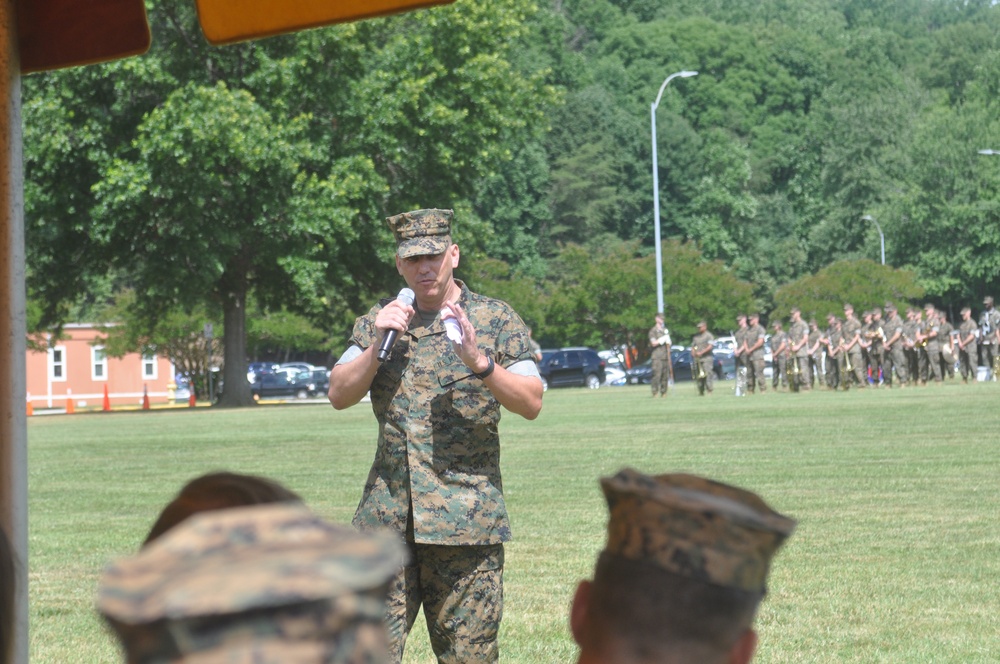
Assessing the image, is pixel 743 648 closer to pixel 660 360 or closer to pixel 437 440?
pixel 437 440

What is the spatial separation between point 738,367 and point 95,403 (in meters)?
43.3

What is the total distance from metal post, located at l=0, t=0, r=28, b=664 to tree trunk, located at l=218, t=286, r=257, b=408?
4822cm

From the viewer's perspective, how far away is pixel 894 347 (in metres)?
49.4

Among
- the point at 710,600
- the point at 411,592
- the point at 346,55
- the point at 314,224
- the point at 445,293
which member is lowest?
the point at 411,592

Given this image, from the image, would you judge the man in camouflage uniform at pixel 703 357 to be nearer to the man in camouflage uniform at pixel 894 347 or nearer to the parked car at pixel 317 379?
the man in camouflage uniform at pixel 894 347

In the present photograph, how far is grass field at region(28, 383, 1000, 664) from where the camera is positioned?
351 inches

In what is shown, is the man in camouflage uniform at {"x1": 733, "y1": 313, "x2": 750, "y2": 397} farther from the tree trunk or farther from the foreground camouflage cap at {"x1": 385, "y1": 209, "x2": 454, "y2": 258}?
the foreground camouflage cap at {"x1": 385, "y1": 209, "x2": 454, "y2": 258}

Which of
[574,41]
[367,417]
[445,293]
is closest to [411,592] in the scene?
[445,293]

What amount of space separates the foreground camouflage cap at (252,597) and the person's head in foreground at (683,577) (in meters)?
0.58

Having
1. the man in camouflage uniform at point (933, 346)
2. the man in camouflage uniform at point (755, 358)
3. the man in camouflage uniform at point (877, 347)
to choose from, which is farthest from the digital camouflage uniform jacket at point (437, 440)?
the man in camouflage uniform at point (877, 347)

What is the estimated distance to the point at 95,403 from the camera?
3137 inches

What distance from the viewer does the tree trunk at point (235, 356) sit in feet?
169

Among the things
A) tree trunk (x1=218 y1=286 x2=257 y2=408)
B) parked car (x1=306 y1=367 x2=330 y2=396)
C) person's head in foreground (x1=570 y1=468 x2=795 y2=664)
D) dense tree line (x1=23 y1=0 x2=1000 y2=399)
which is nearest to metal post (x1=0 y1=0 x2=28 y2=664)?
person's head in foreground (x1=570 y1=468 x2=795 y2=664)

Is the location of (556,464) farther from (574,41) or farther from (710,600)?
(574,41)
